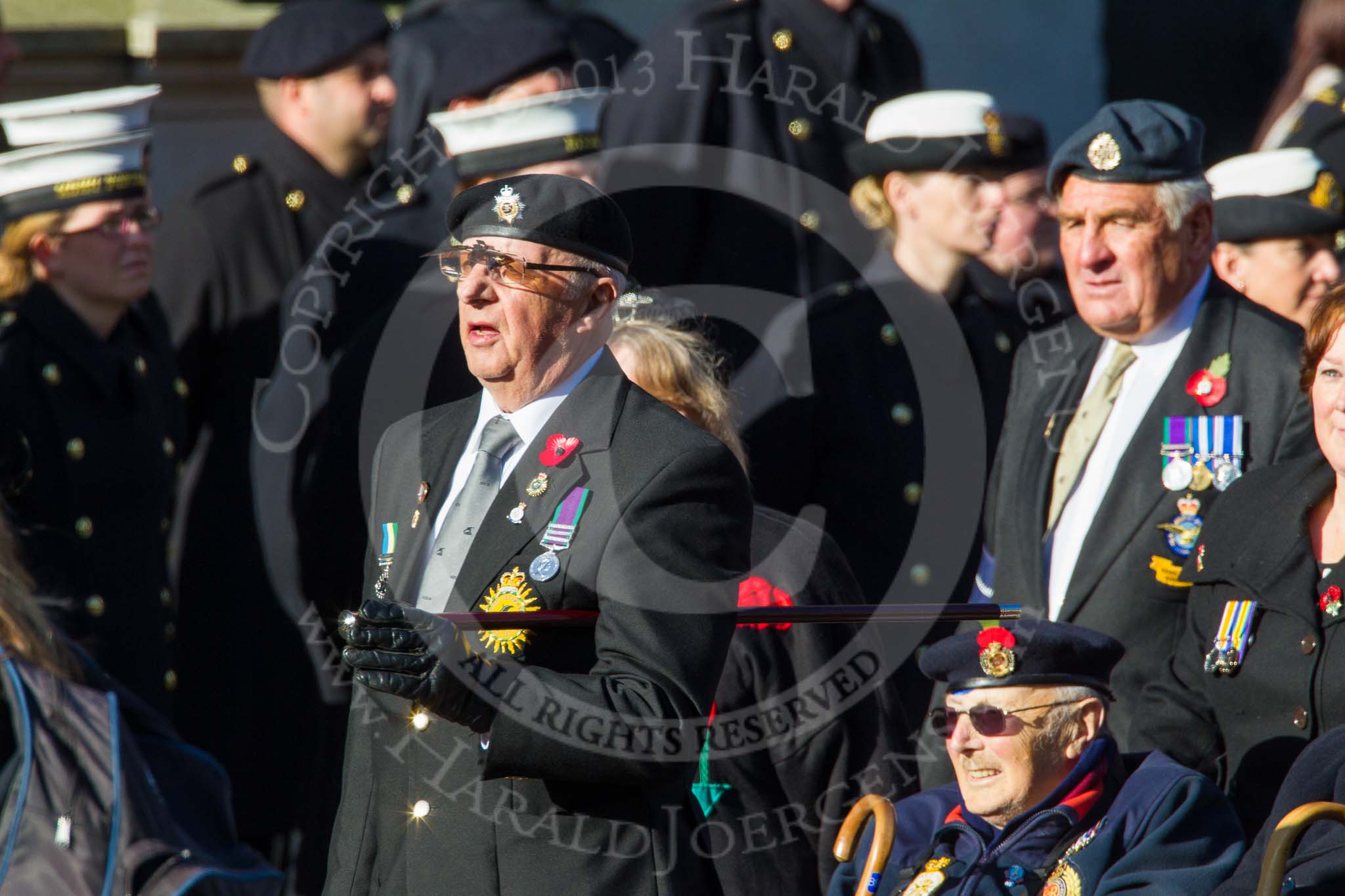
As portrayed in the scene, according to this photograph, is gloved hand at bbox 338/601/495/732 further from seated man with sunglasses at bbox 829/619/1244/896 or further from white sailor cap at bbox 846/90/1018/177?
white sailor cap at bbox 846/90/1018/177

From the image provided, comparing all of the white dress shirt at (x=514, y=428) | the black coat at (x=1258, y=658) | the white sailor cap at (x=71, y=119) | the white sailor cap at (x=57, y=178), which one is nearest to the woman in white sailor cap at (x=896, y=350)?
the black coat at (x=1258, y=658)

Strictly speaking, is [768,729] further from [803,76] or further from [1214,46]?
[1214,46]

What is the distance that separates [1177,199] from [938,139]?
1.08 meters

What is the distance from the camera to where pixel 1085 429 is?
507cm

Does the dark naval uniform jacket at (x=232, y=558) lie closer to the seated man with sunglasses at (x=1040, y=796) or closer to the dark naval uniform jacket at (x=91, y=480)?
the dark naval uniform jacket at (x=91, y=480)

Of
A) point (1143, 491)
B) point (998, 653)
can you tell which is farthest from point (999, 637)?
point (1143, 491)

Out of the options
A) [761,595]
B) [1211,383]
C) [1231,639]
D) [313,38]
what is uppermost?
[313,38]

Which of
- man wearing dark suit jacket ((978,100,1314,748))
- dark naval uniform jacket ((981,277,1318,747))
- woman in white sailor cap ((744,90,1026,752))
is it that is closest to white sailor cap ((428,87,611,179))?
woman in white sailor cap ((744,90,1026,752))

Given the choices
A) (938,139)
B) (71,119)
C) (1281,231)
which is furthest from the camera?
(71,119)

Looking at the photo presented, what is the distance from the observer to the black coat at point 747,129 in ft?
21.5

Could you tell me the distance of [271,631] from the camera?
6719 millimetres

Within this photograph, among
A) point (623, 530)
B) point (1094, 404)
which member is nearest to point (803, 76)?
point (1094, 404)

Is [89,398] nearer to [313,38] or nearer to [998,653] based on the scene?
[313,38]

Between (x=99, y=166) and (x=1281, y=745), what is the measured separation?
366 cm
